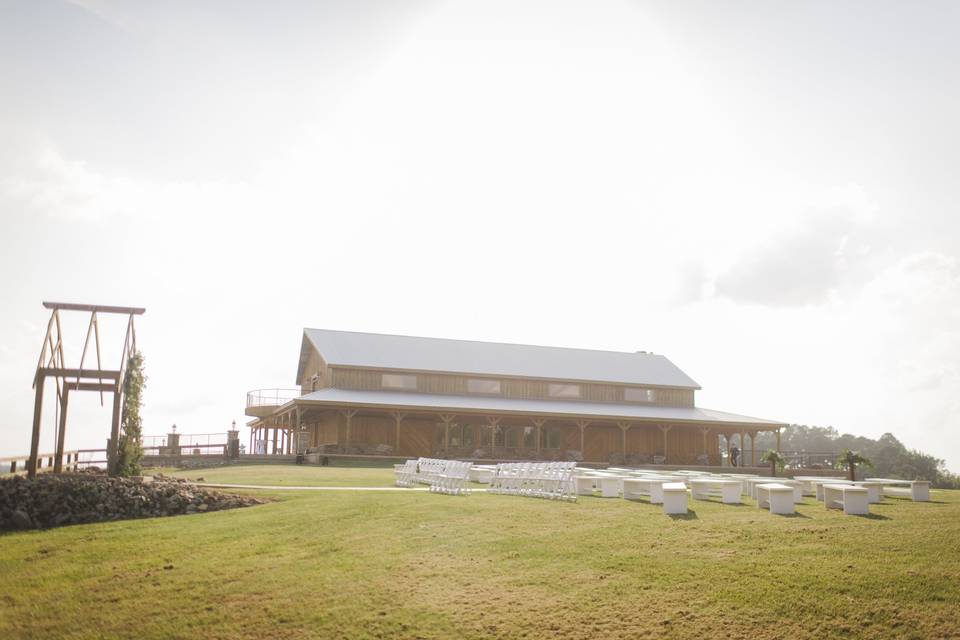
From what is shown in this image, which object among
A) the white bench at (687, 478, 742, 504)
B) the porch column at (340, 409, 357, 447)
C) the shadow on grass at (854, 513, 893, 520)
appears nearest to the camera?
the shadow on grass at (854, 513, 893, 520)

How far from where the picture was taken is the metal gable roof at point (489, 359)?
1818 inches

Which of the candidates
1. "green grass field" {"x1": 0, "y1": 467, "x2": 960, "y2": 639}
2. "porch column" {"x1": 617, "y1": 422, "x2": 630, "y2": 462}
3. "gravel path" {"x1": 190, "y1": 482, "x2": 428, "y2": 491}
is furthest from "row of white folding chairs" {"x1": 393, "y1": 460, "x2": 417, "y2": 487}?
"porch column" {"x1": 617, "y1": 422, "x2": 630, "y2": 462}

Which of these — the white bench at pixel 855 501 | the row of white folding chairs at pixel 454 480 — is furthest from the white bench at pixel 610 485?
the white bench at pixel 855 501

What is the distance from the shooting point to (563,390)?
48750 mm

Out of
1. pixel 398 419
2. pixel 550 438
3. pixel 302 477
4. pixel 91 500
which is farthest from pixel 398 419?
pixel 91 500

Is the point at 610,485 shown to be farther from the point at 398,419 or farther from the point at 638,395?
the point at 638,395

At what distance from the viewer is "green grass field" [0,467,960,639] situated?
926cm

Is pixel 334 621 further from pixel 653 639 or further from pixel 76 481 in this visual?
pixel 76 481

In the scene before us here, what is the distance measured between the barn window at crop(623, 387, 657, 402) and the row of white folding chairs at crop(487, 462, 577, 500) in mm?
30557

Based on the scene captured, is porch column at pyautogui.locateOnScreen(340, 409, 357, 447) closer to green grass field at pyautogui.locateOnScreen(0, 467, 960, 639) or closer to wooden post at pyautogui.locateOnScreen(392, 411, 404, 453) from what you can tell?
wooden post at pyautogui.locateOnScreen(392, 411, 404, 453)

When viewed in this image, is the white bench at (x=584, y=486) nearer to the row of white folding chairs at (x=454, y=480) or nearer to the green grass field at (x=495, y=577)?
the row of white folding chairs at (x=454, y=480)

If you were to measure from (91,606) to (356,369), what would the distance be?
3314 centimetres

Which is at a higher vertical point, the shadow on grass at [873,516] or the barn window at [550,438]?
the barn window at [550,438]

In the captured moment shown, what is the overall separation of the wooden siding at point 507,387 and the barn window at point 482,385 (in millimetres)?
212
